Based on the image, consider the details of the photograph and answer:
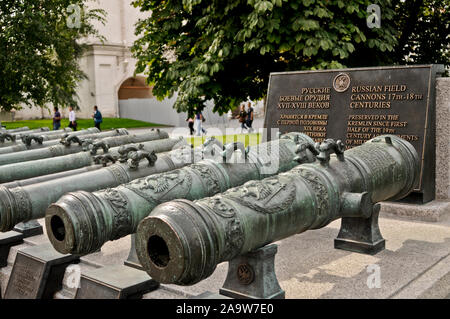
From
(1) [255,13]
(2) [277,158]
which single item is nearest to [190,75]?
(1) [255,13]

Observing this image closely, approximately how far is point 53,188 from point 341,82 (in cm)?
457

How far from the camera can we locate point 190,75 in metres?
12.1

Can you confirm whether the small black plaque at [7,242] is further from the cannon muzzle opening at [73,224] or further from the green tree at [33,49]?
the green tree at [33,49]

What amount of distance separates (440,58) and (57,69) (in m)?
10.8

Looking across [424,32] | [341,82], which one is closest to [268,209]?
[341,82]

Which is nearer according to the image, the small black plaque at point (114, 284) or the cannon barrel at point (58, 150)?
the small black plaque at point (114, 284)

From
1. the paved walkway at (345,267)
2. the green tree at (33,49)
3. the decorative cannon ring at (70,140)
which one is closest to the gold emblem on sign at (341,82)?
the paved walkway at (345,267)

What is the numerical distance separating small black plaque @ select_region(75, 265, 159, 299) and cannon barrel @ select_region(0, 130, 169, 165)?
7.50ft

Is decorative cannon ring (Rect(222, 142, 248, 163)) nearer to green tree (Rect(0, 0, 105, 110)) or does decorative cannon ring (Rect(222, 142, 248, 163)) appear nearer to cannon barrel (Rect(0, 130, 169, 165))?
cannon barrel (Rect(0, 130, 169, 165))

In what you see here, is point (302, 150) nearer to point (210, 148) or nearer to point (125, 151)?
point (210, 148)

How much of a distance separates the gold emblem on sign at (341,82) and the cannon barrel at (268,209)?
2394 millimetres

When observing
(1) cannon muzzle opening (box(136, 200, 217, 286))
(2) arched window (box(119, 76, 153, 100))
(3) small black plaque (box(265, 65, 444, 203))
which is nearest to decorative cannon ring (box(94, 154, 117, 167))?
(1) cannon muzzle opening (box(136, 200, 217, 286))

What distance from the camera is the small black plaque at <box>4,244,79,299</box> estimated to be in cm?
454

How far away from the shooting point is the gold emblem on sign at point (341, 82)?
746cm
